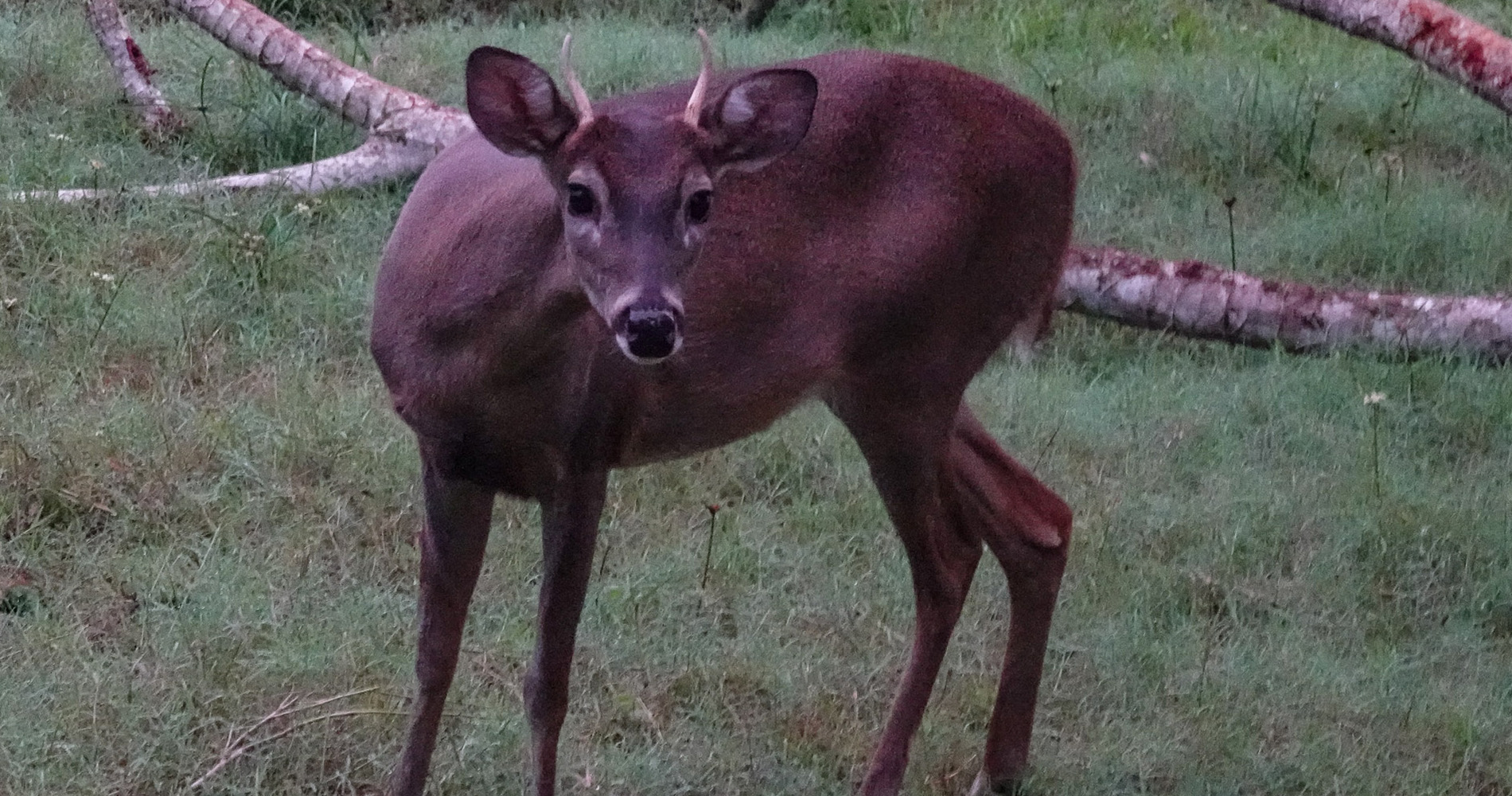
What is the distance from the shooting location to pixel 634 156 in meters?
3.31

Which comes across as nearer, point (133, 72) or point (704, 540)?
point (704, 540)

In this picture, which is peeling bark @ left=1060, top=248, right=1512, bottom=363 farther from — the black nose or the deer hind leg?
the black nose

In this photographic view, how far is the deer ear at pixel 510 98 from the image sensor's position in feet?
11.0

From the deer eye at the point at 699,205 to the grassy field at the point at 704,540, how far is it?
1323 millimetres

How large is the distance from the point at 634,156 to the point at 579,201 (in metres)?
0.13

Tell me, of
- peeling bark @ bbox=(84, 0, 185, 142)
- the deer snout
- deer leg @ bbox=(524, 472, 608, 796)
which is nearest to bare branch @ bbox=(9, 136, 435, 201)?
peeling bark @ bbox=(84, 0, 185, 142)

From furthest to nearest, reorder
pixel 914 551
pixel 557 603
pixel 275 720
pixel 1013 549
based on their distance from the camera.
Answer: pixel 1013 549 → pixel 914 551 → pixel 275 720 → pixel 557 603

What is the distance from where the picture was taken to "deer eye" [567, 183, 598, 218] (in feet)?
10.9

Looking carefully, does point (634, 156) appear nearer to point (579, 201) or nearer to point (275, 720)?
point (579, 201)

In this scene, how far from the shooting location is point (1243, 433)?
5.93 metres

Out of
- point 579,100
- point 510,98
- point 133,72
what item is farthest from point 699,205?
point 133,72

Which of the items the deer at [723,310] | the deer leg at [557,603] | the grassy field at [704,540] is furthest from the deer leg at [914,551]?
the deer leg at [557,603]

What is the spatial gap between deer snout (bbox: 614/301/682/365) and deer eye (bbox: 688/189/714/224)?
0.86 ft

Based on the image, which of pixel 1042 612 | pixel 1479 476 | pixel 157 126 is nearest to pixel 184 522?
pixel 1042 612
